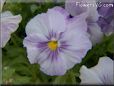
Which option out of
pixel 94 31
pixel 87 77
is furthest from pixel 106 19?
pixel 87 77

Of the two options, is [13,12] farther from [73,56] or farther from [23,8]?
[73,56]

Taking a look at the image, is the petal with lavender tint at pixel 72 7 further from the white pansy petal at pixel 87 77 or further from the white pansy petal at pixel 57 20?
the white pansy petal at pixel 87 77

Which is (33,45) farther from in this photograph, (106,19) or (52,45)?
(106,19)

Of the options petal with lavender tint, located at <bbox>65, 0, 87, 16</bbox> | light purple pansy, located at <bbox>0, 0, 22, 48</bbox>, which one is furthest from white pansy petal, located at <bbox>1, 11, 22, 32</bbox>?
petal with lavender tint, located at <bbox>65, 0, 87, 16</bbox>

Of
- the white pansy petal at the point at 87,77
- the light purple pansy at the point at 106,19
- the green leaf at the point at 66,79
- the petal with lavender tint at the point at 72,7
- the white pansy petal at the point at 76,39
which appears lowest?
the green leaf at the point at 66,79

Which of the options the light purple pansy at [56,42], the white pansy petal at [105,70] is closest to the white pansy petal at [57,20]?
the light purple pansy at [56,42]
